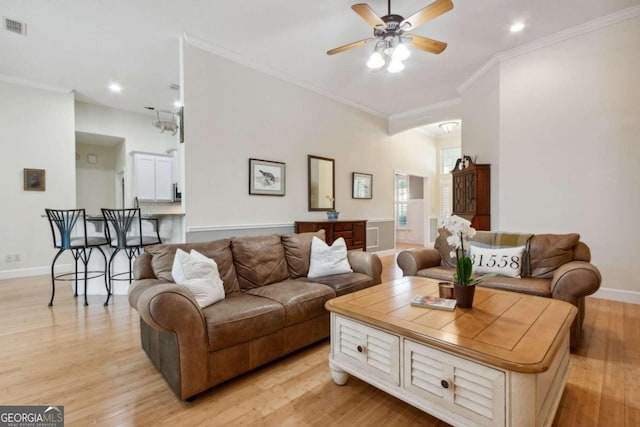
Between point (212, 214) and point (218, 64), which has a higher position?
point (218, 64)

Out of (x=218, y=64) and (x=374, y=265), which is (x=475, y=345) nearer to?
(x=374, y=265)

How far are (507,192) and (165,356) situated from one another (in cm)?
452

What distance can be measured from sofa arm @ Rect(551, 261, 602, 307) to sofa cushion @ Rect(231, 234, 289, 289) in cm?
224

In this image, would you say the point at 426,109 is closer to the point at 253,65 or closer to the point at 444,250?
the point at 253,65

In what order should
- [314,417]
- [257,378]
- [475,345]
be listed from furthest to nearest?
1. [257,378]
2. [314,417]
3. [475,345]

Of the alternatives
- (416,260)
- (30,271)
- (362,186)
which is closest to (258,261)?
(416,260)

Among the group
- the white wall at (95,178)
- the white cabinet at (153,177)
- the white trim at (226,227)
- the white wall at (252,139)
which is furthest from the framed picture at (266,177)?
the white wall at (95,178)

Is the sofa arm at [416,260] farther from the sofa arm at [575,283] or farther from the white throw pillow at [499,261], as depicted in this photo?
the sofa arm at [575,283]

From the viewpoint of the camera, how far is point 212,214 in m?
3.86

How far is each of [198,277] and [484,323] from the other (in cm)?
179

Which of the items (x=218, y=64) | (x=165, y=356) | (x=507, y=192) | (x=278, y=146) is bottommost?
(x=165, y=356)

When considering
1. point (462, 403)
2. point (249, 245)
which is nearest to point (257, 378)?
point (249, 245)

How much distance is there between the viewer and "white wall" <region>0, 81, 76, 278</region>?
182 inches

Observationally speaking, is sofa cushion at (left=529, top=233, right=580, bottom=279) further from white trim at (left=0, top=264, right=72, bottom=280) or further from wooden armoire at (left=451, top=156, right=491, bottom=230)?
white trim at (left=0, top=264, right=72, bottom=280)
